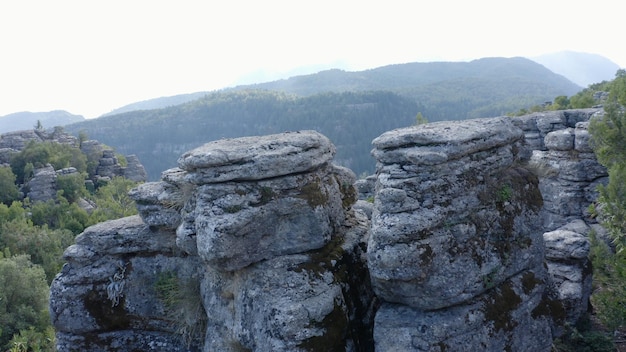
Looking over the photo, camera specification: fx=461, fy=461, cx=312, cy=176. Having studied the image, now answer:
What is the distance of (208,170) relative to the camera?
10.1 meters

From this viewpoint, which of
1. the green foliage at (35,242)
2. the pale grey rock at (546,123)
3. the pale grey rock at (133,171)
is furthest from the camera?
the pale grey rock at (133,171)

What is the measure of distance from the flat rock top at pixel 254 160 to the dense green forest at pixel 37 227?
13136 millimetres

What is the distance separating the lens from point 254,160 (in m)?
9.91

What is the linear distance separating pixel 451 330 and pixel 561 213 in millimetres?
18055

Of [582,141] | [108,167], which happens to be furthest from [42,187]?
[582,141]

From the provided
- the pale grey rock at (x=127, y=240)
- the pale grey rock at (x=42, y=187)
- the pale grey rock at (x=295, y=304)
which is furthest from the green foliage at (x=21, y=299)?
the pale grey rock at (x=42, y=187)

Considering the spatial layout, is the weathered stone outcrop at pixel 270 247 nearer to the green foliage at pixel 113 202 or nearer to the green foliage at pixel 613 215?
the green foliage at pixel 613 215

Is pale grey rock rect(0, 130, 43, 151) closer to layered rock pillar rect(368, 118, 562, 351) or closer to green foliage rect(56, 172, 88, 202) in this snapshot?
green foliage rect(56, 172, 88, 202)

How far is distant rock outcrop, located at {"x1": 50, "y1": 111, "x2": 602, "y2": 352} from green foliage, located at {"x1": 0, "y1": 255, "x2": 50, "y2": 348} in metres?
26.5

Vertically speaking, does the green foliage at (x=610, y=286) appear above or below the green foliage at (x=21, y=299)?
above

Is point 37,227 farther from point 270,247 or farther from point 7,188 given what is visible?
point 270,247

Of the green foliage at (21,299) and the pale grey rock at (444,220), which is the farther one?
the green foliage at (21,299)

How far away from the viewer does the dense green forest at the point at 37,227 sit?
3300 centimetres

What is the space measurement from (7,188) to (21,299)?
4203 centimetres
